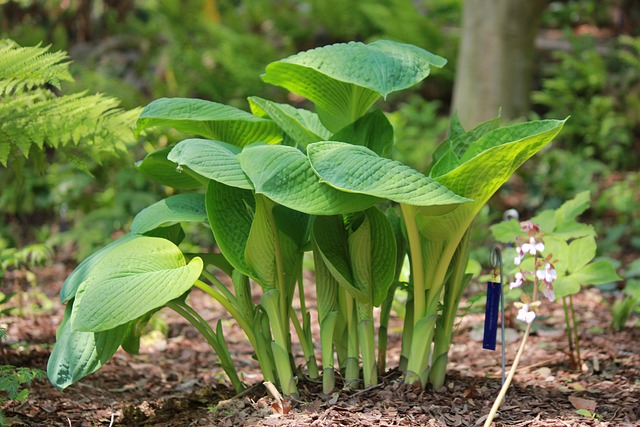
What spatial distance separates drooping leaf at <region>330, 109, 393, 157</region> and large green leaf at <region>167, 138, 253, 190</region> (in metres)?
0.38

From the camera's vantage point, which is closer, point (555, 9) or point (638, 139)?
point (638, 139)

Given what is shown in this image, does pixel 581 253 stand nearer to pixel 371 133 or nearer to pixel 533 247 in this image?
pixel 533 247

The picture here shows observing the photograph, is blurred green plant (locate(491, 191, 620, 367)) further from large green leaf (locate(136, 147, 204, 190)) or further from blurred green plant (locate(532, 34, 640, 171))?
blurred green plant (locate(532, 34, 640, 171))

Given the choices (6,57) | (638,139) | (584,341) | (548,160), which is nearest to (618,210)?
(548,160)

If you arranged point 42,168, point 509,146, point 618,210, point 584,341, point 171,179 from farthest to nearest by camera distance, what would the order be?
point 618,210, point 584,341, point 42,168, point 171,179, point 509,146

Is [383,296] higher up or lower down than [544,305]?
higher up

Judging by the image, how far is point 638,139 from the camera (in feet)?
20.3

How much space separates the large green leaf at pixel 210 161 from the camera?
1.70 m

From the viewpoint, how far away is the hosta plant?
1666 millimetres

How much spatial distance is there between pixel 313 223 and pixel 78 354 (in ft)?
2.34

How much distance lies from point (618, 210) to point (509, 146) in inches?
144

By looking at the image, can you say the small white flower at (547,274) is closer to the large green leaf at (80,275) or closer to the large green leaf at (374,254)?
the large green leaf at (374,254)

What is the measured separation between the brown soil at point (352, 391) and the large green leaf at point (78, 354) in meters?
0.25

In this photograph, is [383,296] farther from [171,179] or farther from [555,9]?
[555,9]
